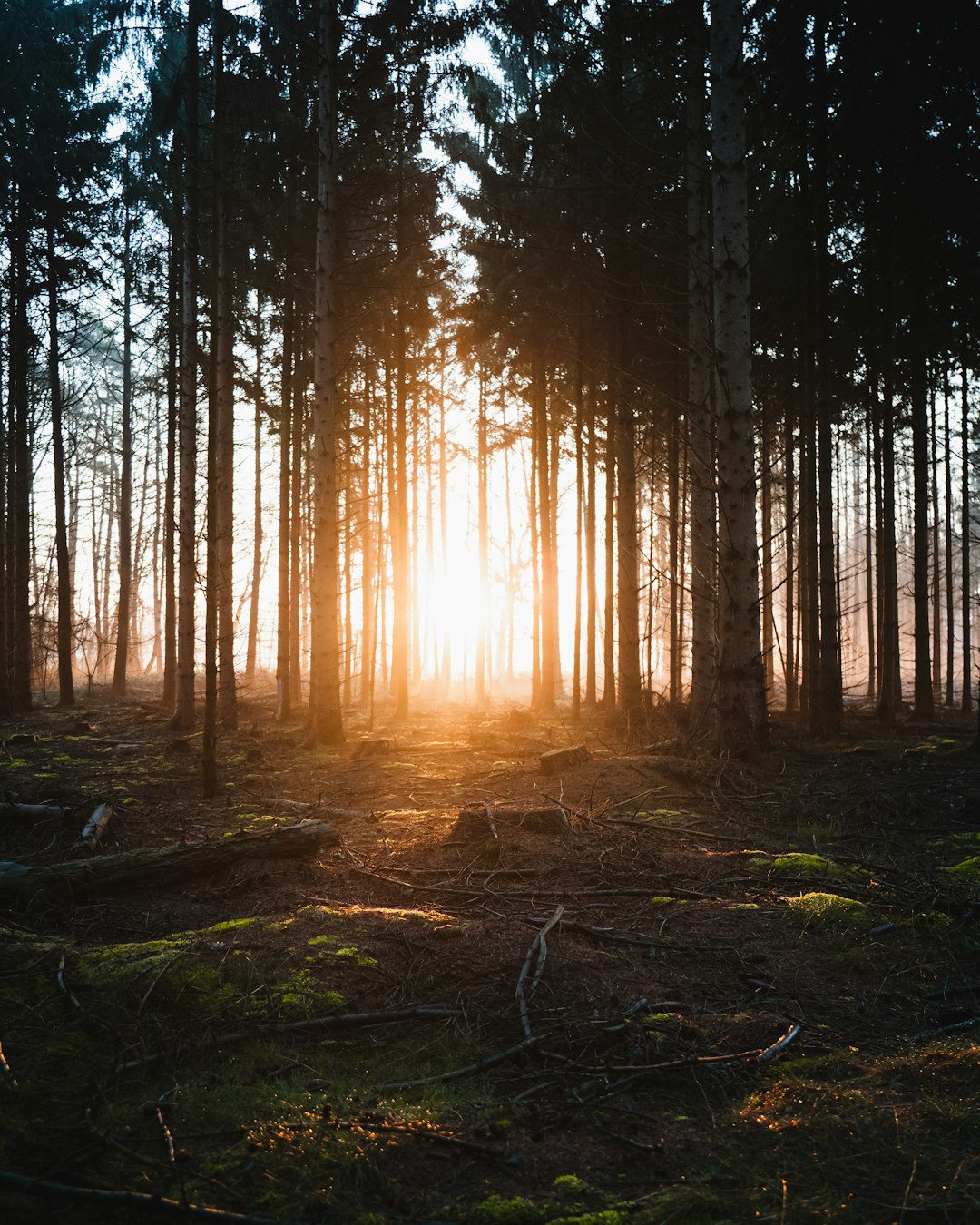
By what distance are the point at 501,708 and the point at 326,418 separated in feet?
40.2

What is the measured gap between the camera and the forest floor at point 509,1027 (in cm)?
196

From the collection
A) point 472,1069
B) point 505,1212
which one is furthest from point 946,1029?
point 505,1212

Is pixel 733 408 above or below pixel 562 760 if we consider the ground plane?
above

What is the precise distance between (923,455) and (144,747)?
577 inches

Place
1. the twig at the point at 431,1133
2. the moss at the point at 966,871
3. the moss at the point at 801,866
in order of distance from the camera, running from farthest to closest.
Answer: the moss at the point at 801,866 < the moss at the point at 966,871 < the twig at the point at 431,1133

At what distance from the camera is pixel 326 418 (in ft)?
38.2

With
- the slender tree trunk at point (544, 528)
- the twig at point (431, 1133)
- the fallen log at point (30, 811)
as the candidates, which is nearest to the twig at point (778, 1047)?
the twig at point (431, 1133)

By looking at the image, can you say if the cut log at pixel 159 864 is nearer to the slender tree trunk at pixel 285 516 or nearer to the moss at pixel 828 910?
the moss at pixel 828 910

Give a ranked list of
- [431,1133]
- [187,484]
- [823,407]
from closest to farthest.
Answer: [431,1133]
[823,407]
[187,484]

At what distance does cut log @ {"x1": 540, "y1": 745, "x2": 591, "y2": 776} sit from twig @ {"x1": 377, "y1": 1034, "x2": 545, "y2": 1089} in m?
5.70

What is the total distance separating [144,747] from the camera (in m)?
11.5

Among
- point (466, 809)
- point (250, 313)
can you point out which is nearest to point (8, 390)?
point (250, 313)

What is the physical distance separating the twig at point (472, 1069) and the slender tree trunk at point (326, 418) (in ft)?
30.8

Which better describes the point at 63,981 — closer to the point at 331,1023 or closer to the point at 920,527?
the point at 331,1023
